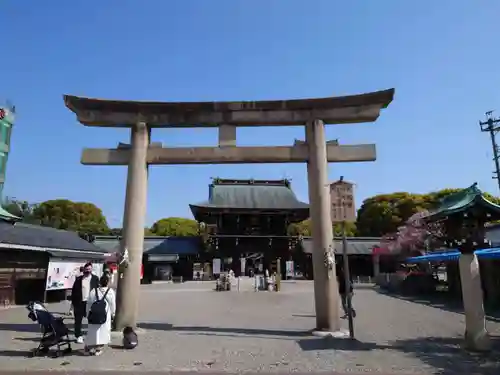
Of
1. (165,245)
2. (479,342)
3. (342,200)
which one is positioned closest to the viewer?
(479,342)

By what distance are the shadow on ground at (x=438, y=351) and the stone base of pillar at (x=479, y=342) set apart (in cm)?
16

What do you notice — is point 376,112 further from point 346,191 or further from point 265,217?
point 265,217

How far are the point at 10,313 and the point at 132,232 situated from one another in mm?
7273

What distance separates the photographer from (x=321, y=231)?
1019 centimetres

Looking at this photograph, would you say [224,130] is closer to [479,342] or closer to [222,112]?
[222,112]

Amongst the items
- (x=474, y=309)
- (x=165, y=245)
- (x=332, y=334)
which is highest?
(x=165, y=245)

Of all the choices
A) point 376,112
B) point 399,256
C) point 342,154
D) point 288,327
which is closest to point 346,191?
point 342,154

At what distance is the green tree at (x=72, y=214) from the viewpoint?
5961 cm

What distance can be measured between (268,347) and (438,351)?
11.8 ft

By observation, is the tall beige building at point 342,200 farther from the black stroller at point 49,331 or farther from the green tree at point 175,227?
the green tree at point 175,227

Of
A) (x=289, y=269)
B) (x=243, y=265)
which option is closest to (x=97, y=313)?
(x=243, y=265)

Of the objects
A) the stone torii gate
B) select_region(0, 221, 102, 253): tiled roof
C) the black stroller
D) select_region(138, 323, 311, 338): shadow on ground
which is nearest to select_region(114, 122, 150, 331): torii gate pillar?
the stone torii gate

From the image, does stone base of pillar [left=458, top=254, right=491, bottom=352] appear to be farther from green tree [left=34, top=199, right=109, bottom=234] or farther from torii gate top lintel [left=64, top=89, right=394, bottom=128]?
green tree [left=34, top=199, right=109, bottom=234]

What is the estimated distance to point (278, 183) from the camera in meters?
47.8
